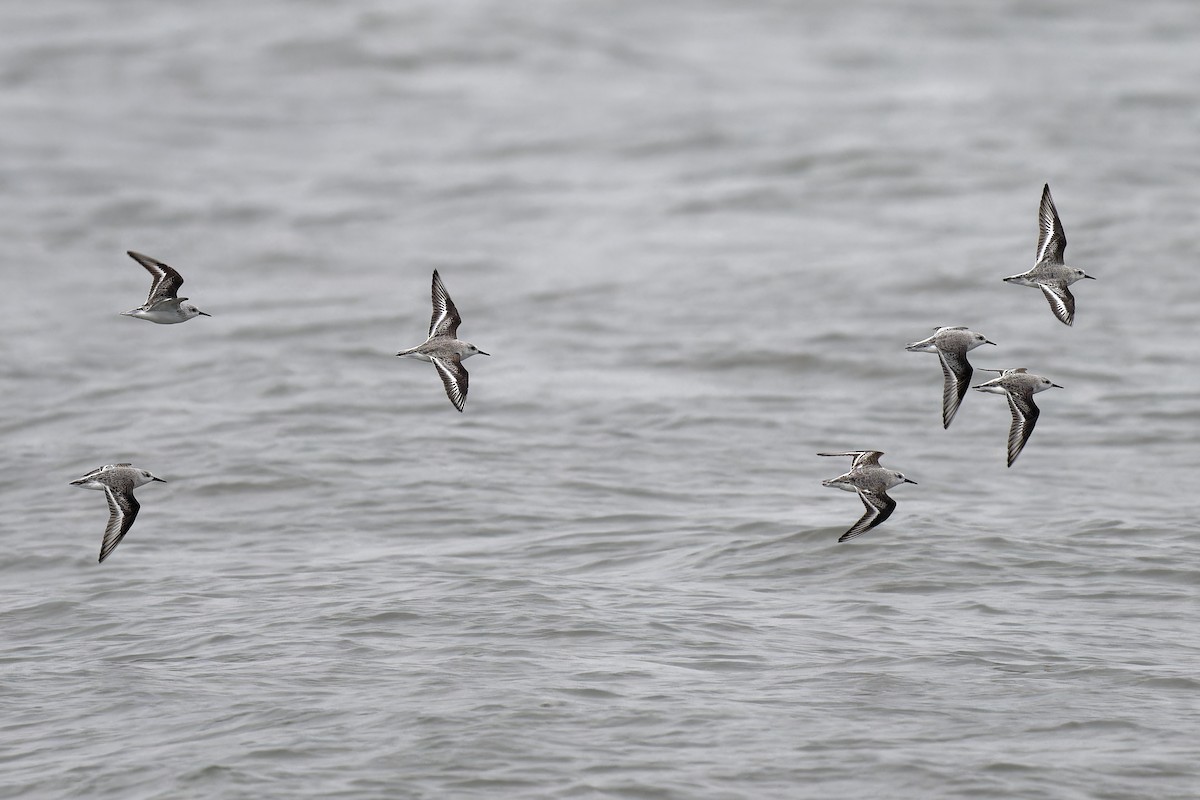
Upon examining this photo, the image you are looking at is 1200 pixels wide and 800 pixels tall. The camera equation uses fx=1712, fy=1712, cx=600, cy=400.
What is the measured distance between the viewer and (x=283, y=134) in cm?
2847

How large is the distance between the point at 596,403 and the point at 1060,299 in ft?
22.6

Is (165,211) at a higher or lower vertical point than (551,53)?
lower

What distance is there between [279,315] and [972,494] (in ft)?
30.6

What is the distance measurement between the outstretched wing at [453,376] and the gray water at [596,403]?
1661mm

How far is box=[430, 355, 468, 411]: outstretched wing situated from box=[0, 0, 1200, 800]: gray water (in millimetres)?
1661

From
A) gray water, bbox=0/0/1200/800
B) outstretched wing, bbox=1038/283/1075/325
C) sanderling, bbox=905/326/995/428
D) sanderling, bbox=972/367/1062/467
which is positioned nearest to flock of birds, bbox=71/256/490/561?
gray water, bbox=0/0/1200/800

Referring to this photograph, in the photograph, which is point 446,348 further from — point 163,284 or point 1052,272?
point 1052,272

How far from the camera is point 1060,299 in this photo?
1118 centimetres

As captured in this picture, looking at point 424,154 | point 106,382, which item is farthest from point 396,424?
point 424,154

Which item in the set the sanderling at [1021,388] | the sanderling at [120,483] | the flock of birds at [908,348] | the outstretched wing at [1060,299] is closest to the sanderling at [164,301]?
the flock of birds at [908,348]

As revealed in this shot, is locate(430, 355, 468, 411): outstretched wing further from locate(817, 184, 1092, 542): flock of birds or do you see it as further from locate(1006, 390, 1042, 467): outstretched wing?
locate(1006, 390, 1042, 467): outstretched wing

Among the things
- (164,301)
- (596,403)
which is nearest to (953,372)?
(164,301)

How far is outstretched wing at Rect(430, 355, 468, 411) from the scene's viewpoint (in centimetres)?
1069

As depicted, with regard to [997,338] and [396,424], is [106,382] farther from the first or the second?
[997,338]
